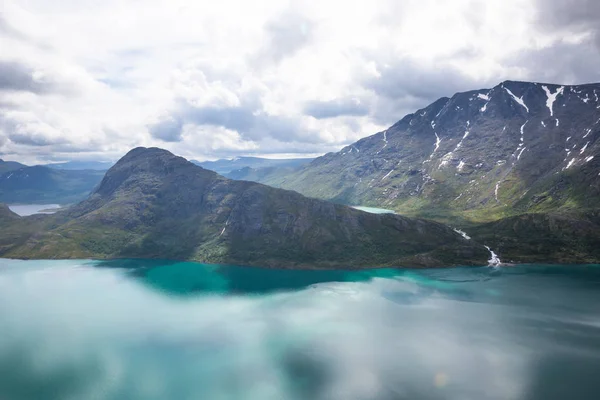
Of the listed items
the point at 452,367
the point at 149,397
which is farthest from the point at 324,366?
the point at 149,397

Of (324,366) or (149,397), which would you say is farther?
(324,366)

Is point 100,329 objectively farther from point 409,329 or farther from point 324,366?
point 409,329

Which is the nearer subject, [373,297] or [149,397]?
[149,397]

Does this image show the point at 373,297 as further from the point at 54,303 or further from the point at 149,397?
the point at 54,303

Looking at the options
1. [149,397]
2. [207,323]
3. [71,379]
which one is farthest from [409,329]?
[71,379]

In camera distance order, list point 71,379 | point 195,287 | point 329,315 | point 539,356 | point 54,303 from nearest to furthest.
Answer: point 71,379
point 539,356
point 329,315
point 54,303
point 195,287

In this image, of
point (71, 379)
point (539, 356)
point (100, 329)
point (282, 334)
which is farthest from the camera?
point (100, 329)
